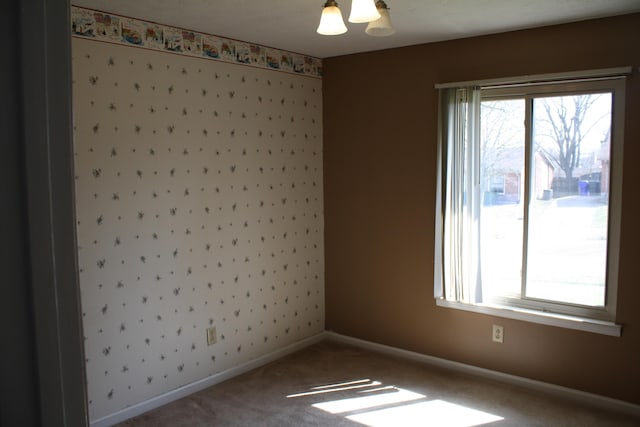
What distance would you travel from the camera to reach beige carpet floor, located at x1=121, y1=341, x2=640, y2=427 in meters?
3.06

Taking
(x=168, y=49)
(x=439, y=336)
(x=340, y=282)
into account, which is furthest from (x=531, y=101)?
(x=168, y=49)

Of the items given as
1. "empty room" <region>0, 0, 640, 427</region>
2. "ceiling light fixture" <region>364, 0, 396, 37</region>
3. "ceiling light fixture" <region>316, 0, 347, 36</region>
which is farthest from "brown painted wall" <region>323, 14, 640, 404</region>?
"ceiling light fixture" <region>316, 0, 347, 36</region>

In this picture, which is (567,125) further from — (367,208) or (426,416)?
(426,416)

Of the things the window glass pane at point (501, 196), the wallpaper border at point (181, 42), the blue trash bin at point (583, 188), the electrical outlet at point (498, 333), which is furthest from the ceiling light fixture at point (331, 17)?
the electrical outlet at point (498, 333)

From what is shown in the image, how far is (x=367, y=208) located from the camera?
4160mm

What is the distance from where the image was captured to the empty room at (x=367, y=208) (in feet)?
9.77

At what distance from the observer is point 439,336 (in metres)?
3.86

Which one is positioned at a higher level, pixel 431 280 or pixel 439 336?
pixel 431 280

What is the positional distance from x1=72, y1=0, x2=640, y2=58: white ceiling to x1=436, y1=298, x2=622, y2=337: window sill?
1.84 metres

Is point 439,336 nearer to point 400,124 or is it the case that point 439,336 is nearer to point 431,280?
point 431,280

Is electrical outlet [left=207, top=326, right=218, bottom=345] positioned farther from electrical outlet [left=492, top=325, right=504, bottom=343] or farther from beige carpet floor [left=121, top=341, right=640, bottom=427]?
electrical outlet [left=492, top=325, right=504, bottom=343]

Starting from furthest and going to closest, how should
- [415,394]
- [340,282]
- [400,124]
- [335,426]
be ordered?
[340,282] < [400,124] < [415,394] < [335,426]

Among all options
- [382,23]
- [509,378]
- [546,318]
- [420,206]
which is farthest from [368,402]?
[382,23]

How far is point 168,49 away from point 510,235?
102 inches
